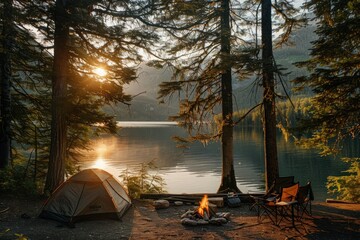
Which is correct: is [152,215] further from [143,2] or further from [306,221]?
[143,2]

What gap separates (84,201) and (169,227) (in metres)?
2.91

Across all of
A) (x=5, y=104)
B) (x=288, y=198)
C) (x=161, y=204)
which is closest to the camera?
(x=288, y=198)

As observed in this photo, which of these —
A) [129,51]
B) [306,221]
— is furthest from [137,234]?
[129,51]

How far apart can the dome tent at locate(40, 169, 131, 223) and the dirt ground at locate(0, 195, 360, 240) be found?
25 centimetres

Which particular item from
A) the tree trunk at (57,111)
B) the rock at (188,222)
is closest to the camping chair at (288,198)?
the rock at (188,222)

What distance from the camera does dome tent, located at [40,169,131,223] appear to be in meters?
9.36

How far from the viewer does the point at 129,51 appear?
11.4 meters

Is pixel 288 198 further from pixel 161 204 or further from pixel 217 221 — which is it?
pixel 161 204

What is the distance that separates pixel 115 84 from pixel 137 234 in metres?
5.52

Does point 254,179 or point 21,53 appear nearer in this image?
point 21,53

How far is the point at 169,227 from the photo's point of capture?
29.0 ft

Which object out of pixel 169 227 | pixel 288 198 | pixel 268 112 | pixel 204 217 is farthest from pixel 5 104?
pixel 288 198

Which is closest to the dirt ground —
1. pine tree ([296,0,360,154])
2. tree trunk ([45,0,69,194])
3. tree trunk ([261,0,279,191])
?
tree trunk ([45,0,69,194])

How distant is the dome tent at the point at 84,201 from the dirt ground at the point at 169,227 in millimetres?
252
